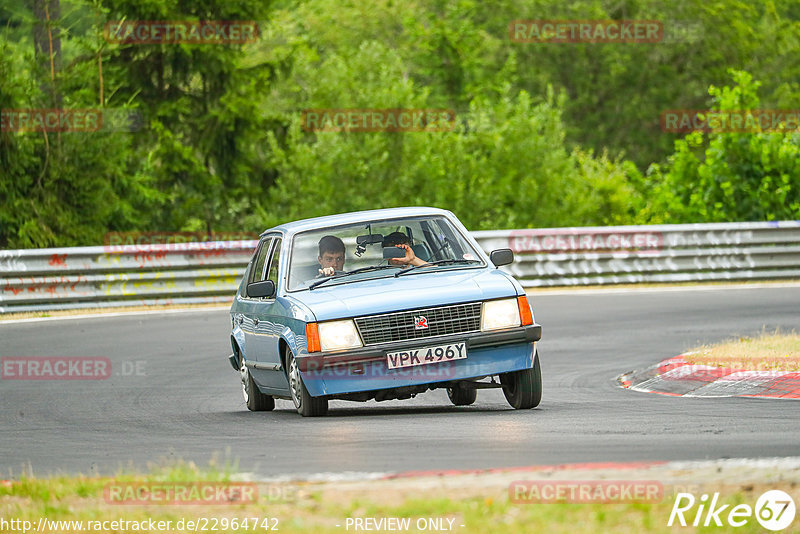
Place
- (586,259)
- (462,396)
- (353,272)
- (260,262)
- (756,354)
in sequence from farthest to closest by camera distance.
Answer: (586,259)
(756,354)
(260,262)
(462,396)
(353,272)

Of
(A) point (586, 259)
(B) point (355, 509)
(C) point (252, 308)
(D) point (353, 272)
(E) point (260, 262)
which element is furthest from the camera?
(A) point (586, 259)

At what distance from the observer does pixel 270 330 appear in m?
10.3

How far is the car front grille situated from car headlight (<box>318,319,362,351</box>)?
5 centimetres

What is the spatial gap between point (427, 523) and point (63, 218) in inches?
790

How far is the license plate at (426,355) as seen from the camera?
363 inches

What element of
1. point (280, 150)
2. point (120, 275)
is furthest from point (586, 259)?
point (280, 150)

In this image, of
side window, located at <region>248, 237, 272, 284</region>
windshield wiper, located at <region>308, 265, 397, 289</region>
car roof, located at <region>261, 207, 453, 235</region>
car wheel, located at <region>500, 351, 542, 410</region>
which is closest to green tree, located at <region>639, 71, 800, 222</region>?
side window, located at <region>248, 237, 272, 284</region>

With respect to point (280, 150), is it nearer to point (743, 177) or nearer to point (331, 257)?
point (743, 177)

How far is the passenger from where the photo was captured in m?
10.3

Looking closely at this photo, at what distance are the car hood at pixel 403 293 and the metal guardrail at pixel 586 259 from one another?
12026 millimetres

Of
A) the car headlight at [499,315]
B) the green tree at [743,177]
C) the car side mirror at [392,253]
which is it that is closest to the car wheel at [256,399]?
the car side mirror at [392,253]

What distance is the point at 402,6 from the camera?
70.5 m

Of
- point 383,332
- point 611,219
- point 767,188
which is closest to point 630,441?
point 383,332

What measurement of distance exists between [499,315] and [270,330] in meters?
1.96
